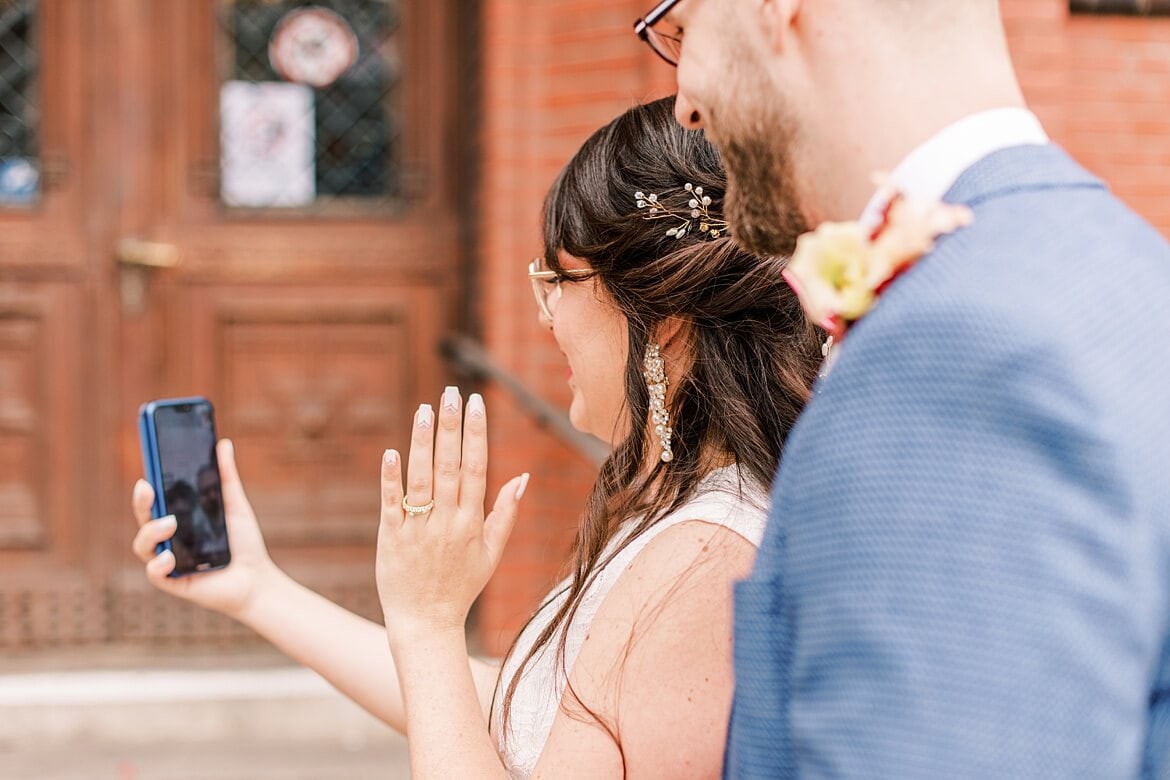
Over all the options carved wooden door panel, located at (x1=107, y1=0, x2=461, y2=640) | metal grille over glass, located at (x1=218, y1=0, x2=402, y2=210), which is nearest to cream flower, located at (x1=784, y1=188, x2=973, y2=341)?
carved wooden door panel, located at (x1=107, y1=0, x2=461, y2=640)

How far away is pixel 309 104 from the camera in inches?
181

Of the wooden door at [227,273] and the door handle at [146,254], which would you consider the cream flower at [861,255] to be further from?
the door handle at [146,254]

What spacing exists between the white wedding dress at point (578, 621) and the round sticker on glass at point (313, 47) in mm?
3428

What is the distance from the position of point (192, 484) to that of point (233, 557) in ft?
0.49

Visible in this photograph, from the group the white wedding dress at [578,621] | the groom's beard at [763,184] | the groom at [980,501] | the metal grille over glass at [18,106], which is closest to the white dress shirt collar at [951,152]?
the groom at [980,501]

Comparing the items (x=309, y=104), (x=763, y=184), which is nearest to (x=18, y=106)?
(x=309, y=104)

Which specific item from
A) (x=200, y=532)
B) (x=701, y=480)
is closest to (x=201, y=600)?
(x=200, y=532)

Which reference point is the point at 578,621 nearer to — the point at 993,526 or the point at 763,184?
the point at 763,184

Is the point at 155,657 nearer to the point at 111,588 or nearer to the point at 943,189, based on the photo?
the point at 111,588

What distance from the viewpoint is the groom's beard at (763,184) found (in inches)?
39.6

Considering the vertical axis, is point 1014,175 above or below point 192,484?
above

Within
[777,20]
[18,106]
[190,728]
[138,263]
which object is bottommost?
[190,728]

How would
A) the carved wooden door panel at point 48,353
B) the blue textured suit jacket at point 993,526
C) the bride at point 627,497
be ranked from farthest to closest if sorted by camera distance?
the carved wooden door panel at point 48,353
the bride at point 627,497
the blue textured suit jacket at point 993,526

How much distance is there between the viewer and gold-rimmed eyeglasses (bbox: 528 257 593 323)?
5.53ft
